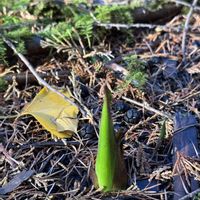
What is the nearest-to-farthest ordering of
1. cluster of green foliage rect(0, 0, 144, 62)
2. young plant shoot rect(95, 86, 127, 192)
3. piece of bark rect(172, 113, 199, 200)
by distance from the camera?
1. young plant shoot rect(95, 86, 127, 192)
2. piece of bark rect(172, 113, 199, 200)
3. cluster of green foliage rect(0, 0, 144, 62)

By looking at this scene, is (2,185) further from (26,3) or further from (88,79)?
(26,3)

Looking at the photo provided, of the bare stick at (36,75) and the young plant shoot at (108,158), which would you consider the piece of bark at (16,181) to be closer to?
the young plant shoot at (108,158)

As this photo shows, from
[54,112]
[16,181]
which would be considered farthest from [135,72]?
[16,181]

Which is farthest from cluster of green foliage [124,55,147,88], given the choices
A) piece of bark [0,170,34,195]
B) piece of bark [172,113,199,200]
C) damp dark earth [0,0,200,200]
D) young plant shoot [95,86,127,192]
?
piece of bark [0,170,34,195]

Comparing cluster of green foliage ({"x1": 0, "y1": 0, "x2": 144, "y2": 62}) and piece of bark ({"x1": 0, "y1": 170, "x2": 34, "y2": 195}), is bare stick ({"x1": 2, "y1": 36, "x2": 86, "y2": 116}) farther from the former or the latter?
piece of bark ({"x1": 0, "y1": 170, "x2": 34, "y2": 195})

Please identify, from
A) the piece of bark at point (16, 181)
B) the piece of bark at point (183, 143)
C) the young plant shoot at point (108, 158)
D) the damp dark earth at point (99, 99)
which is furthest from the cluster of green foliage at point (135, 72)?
the piece of bark at point (16, 181)

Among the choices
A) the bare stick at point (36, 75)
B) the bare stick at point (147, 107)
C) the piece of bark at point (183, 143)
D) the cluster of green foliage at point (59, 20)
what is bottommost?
the piece of bark at point (183, 143)
